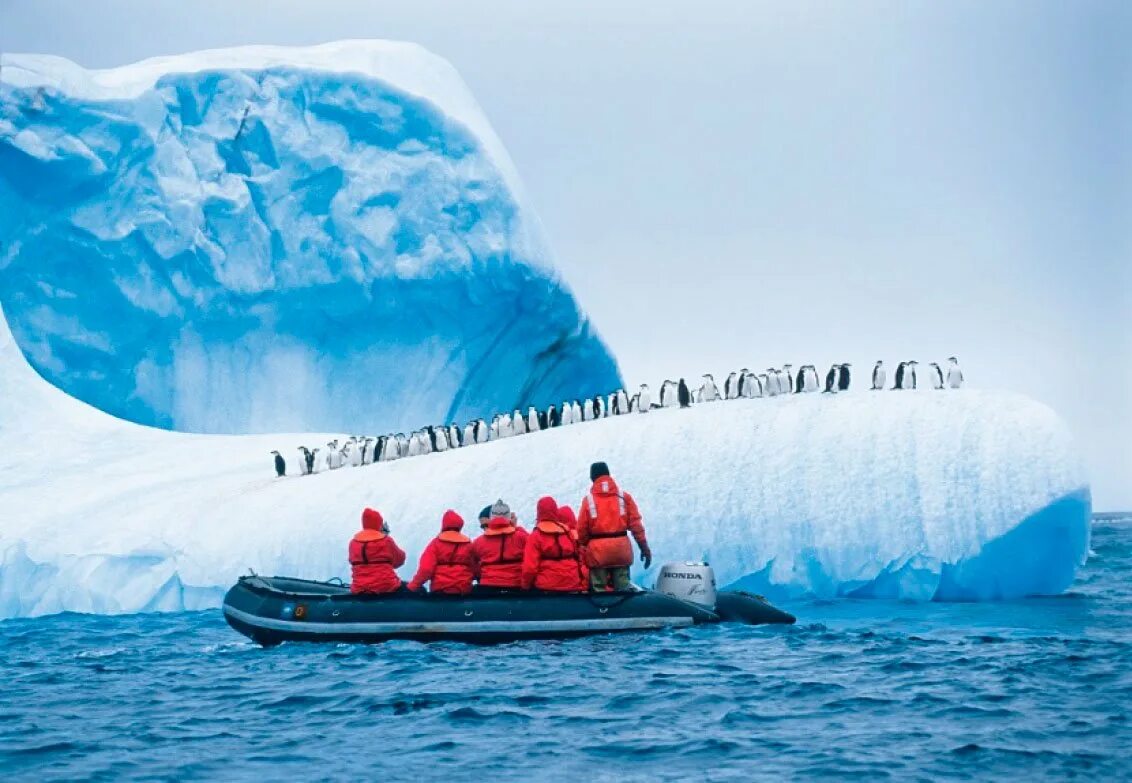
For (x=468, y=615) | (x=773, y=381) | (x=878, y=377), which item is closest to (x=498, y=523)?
(x=468, y=615)

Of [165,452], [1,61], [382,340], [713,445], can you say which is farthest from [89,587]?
[1,61]

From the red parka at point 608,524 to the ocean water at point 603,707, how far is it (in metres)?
0.67

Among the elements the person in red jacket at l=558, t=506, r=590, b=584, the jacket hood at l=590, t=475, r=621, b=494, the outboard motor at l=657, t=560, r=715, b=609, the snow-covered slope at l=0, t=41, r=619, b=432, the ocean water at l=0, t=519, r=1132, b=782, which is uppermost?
the snow-covered slope at l=0, t=41, r=619, b=432

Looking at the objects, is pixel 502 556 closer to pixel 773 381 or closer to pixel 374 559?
pixel 374 559

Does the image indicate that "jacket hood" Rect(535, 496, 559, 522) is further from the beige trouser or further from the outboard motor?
the outboard motor

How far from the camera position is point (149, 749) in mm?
6586

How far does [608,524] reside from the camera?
9.50 meters

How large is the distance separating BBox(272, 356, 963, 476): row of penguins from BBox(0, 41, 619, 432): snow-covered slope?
13.6 ft

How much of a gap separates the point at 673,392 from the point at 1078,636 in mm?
7082

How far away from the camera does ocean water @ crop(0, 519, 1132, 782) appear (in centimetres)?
606

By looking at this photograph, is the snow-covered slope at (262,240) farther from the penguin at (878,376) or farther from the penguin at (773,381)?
the penguin at (878,376)

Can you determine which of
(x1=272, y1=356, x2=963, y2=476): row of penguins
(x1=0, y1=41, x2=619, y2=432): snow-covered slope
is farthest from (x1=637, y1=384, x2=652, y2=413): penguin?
(x1=0, y1=41, x2=619, y2=432): snow-covered slope

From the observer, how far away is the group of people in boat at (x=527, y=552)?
31.2ft

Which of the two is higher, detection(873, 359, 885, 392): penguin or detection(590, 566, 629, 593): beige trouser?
detection(873, 359, 885, 392): penguin
